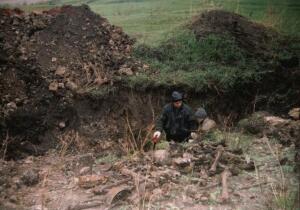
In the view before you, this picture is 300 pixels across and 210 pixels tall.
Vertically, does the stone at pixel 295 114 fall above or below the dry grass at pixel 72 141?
above

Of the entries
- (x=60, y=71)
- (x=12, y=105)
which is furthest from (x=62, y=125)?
(x=60, y=71)

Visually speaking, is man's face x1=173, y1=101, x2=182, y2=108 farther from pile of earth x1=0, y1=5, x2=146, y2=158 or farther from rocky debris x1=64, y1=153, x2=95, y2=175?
pile of earth x1=0, y1=5, x2=146, y2=158

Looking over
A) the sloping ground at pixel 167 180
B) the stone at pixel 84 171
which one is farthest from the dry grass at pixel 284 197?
the stone at pixel 84 171

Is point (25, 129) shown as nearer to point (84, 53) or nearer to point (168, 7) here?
point (84, 53)

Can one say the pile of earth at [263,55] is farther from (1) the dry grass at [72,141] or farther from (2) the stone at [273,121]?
(1) the dry grass at [72,141]

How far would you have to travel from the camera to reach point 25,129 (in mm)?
9289

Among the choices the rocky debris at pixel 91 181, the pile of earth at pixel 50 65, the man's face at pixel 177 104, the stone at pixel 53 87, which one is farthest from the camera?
the stone at pixel 53 87

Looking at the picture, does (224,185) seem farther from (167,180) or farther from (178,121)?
(178,121)

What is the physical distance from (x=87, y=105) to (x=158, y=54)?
1.95 metres

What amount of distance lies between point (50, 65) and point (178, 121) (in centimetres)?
321

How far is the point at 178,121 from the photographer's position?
821 centimetres

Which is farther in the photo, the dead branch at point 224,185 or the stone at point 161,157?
the stone at point 161,157

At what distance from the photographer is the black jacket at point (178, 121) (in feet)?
26.8

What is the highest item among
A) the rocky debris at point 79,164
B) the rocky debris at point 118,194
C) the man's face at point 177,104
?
the man's face at point 177,104
